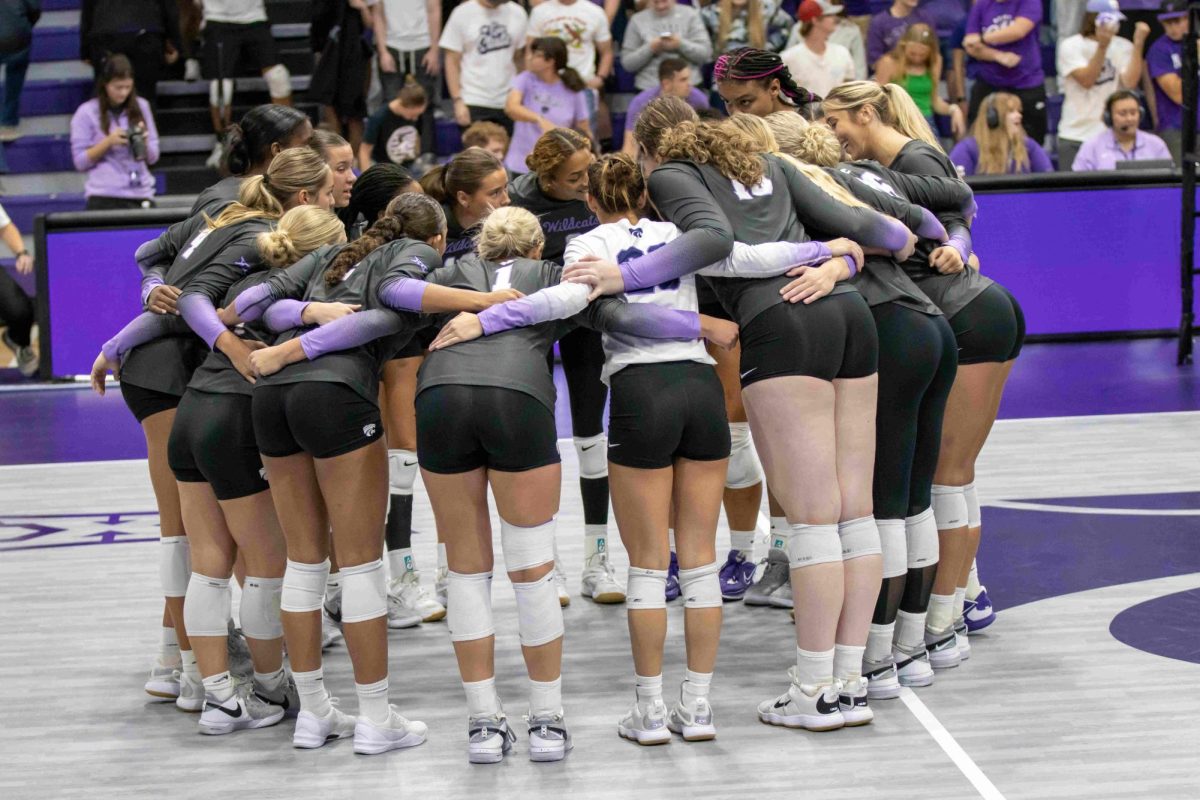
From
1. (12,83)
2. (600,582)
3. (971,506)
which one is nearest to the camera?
(971,506)

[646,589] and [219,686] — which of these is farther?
[219,686]

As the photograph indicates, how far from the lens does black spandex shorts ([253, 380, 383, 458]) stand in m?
4.05

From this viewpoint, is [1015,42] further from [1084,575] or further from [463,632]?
[463,632]

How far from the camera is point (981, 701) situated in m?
4.45

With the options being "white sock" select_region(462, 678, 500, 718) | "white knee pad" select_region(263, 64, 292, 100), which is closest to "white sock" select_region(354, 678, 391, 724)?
"white sock" select_region(462, 678, 500, 718)

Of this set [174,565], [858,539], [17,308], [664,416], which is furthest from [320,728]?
[17,308]

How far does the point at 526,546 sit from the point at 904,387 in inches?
47.9

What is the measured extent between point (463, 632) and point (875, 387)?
1.35 meters

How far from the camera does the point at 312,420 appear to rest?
160 inches

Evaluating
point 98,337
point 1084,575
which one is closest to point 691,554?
point 1084,575

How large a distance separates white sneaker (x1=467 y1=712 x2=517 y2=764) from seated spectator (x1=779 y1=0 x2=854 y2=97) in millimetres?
7786

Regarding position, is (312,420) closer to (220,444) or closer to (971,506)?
(220,444)

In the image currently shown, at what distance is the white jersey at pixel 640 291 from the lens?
4.13 metres

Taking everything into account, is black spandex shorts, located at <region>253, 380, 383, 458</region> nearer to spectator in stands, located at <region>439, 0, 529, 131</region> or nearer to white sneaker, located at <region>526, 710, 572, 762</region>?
white sneaker, located at <region>526, 710, 572, 762</region>
